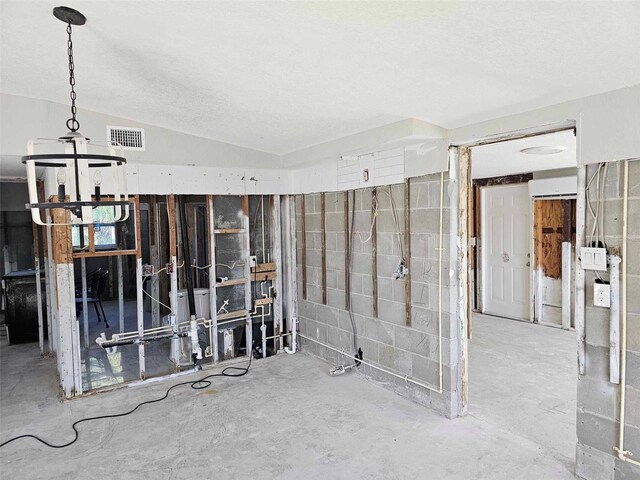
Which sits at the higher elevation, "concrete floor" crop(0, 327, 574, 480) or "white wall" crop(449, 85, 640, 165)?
"white wall" crop(449, 85, 640, 165)

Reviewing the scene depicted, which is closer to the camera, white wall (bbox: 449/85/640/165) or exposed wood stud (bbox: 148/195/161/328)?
white wall (bbox: 449/85/640/165)

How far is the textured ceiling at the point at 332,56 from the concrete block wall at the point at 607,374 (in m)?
0.64

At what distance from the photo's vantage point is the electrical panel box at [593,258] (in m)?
2.43

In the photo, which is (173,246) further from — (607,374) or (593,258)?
(607,374)

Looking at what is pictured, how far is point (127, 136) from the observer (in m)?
4.03

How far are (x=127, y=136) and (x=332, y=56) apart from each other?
2519 mm

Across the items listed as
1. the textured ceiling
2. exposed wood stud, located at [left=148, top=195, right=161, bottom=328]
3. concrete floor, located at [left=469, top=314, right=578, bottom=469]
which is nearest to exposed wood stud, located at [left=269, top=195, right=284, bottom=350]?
exposed wood stud, located at [left=148, top=195, right=161, bottom=328]

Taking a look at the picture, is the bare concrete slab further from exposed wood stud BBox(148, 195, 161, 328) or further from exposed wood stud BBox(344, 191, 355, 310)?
exposed wood stud BBox(148, 195, 161, 328)

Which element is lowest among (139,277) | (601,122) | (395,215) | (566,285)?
(566,285)

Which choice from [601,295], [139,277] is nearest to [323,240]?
[139,277]

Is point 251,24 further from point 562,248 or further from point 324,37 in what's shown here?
point 562,248

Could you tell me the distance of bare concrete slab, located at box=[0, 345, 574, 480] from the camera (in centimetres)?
276

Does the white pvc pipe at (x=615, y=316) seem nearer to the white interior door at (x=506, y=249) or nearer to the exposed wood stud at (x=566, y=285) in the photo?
the exposed wood stud at (x=566, y=285)

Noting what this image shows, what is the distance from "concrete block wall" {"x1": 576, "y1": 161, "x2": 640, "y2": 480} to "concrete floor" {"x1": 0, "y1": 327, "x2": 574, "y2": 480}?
272mm
